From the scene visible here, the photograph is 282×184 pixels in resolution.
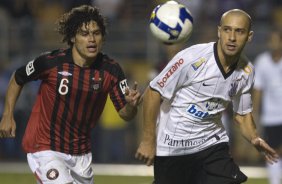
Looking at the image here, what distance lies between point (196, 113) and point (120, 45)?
8.74 metres

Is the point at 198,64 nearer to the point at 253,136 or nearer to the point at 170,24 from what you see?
the point at 170,24

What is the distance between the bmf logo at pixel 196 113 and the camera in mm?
6762

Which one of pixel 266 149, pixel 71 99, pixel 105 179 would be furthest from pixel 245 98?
pixel 105 179

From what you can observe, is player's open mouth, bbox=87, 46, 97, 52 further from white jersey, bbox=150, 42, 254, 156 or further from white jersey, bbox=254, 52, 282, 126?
white jersey, bbox=254, 52, 282, 126

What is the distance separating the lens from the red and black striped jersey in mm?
7039

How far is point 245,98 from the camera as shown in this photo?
273 inches

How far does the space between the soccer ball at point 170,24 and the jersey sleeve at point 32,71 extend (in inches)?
38.2

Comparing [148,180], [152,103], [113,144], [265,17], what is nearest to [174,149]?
[152,103]

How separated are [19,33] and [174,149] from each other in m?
8.98

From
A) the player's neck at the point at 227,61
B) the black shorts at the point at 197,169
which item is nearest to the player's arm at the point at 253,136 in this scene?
the black shorts at the point at 197,169

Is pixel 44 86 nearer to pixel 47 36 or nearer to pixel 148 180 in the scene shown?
pixel 148 180

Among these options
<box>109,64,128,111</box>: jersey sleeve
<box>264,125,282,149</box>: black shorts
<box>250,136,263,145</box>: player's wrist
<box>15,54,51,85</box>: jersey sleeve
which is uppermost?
<box>15,54,51,85</box>: jersey sleeve

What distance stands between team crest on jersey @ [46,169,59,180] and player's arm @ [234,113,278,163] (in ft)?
5.26

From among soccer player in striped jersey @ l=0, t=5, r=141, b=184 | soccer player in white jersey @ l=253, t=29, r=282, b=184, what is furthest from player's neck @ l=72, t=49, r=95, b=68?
soccer player in white jersey @ l=253, t=29, r=282, b=184
